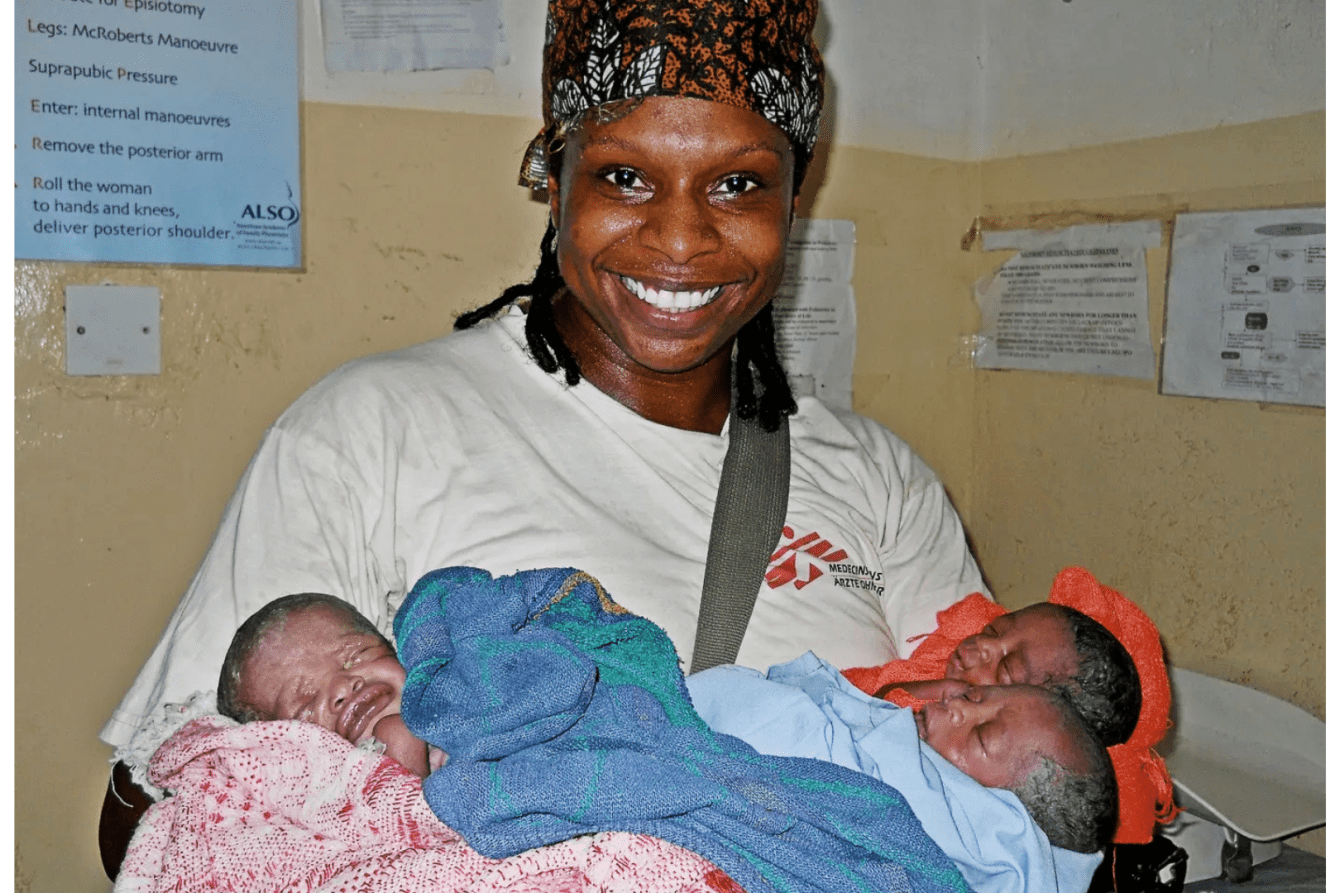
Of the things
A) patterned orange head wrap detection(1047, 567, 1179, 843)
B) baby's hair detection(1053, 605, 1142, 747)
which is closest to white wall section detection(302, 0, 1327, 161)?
patterned orange head wrap detection(1047, 567, 1179, 843)

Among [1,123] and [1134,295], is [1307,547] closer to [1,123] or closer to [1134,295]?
A: [1134,295]

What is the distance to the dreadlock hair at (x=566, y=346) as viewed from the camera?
1.69 metres

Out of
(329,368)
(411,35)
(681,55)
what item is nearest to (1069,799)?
(681,55)

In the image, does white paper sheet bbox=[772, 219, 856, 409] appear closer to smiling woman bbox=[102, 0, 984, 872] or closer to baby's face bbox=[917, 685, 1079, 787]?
smiling woman bbox=[102, 0, 984, 872]

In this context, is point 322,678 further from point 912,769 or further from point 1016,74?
point 1016,74

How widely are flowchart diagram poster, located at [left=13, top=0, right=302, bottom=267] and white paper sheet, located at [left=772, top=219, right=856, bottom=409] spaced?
1260 mm

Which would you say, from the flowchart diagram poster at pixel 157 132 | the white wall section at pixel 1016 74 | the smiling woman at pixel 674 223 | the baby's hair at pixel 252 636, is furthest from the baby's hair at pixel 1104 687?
the flowchart diagram poster at pixel 157 132

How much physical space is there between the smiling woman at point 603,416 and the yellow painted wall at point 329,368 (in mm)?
724

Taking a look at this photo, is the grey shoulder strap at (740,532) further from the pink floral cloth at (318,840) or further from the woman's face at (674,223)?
the pink floral cloth at (318,840)

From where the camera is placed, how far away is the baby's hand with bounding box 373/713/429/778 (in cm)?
123

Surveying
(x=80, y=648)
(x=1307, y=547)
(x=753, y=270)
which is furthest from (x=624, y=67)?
(x=1307, y=547)

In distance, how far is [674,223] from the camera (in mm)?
1529

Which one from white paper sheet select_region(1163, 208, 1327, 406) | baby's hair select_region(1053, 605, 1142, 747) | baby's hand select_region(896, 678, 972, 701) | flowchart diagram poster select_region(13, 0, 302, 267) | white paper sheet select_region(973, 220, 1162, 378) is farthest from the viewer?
white paper sheet select_region(973, 220, 1162, 378)

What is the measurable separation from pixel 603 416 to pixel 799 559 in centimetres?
36
